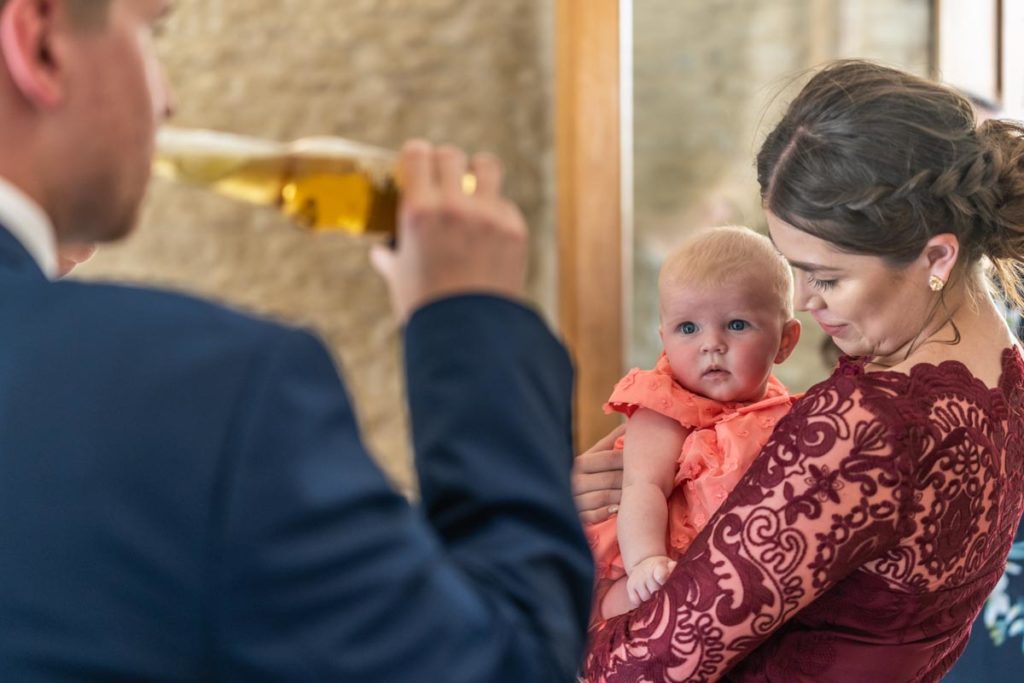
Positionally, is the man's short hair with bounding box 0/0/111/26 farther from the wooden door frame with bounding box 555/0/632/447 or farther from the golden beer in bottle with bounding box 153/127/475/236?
the wooden door frame with bounding box 555/0/632/447

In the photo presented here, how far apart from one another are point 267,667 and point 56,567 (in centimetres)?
14

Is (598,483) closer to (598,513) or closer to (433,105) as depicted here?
(598,513)

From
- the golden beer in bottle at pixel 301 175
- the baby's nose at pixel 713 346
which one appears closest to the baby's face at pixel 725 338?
the baby's nose at pixel 713 346

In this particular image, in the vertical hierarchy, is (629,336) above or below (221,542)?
below

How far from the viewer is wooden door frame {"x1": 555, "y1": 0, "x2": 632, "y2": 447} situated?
396 cm

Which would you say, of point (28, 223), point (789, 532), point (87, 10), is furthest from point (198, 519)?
point (789, 532)

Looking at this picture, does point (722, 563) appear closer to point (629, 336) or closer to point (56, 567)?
point (56, 567)

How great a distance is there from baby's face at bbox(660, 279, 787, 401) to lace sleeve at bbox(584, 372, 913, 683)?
0.87 feet

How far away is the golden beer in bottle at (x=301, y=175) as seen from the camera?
0.95 metres

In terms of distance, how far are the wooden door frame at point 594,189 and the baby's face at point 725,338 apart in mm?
2227

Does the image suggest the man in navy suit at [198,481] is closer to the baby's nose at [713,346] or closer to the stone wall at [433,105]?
the baby's nose at [713,346]

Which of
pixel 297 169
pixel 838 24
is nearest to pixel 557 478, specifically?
pixel 297 169

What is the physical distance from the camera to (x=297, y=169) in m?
0.97

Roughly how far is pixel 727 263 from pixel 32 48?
1091mm
